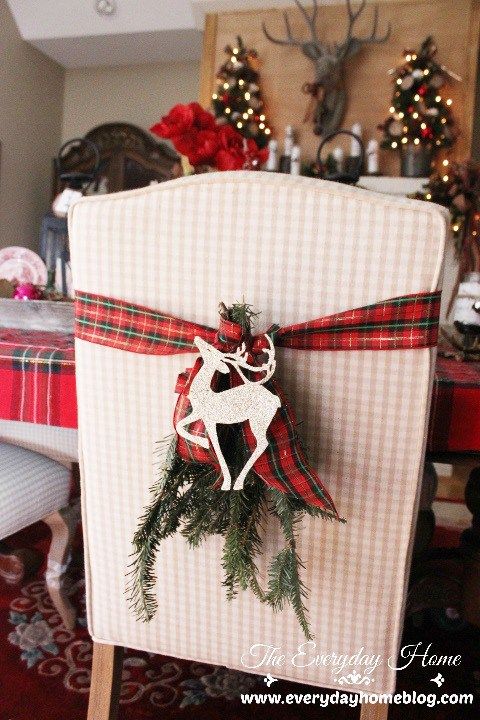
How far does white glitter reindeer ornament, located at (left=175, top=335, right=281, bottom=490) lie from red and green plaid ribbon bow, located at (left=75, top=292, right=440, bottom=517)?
1cm

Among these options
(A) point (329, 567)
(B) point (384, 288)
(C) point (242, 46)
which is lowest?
(A) point (329, 567)

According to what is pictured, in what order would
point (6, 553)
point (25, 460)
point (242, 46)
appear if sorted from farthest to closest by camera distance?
point (242, 46) → point (6, 553) → point (25, 460)

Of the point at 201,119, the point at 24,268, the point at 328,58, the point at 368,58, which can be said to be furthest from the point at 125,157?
the point at 201,119

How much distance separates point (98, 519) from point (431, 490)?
1.24 metres

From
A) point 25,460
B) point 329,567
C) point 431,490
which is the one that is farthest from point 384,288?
point 431,490

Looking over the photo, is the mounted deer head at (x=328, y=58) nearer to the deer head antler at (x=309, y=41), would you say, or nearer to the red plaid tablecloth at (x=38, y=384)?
the deer head antler at (x=309, y=41)

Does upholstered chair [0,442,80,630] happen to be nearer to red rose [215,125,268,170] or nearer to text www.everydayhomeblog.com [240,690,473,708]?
text www.everydayhomeblog.com [240,690,473,708]

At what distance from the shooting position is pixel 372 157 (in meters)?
3.80

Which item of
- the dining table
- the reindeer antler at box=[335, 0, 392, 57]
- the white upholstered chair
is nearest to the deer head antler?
the reindeer antler at box=[335, 0, 392, 57]

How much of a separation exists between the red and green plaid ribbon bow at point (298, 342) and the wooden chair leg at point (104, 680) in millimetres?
435

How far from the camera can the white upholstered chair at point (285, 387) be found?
69 centimetres

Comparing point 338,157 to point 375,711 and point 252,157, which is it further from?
point 375,711

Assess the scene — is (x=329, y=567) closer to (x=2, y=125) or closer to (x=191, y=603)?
(x=191, y=603)

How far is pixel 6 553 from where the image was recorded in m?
1.73
